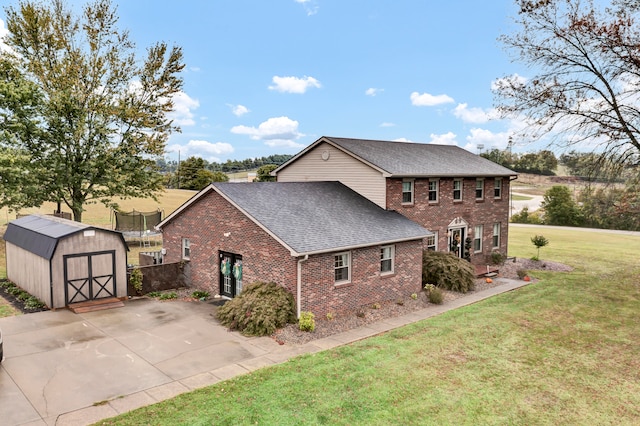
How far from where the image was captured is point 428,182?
22.0m

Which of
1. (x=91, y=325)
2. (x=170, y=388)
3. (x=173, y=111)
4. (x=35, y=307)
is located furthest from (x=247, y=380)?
(x=173, y=111)

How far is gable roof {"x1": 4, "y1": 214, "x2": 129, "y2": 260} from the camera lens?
639 inches

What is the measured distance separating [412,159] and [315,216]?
847 centimetres

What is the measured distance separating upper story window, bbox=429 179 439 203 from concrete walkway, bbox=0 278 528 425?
7299mm

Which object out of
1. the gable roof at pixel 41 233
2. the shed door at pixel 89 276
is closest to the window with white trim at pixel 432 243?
the gable roof at pixel 41 233

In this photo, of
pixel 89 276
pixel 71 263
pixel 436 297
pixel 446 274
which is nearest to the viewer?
pixel 71 263

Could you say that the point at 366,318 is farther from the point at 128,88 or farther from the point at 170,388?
the point at 128,88

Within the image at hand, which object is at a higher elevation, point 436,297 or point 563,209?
point 563,209

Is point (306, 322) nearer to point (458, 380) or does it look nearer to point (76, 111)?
point (458, 380)

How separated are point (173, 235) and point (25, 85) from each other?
16999 millimetres

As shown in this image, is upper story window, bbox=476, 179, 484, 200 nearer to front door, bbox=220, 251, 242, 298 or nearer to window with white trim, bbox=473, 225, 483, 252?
window with white trim, bbox=473, 225, 483, 252

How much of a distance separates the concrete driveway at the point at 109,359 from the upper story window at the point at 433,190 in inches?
492

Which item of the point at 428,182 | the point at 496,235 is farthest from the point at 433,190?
the point at 496,235

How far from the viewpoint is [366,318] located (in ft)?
50.9
